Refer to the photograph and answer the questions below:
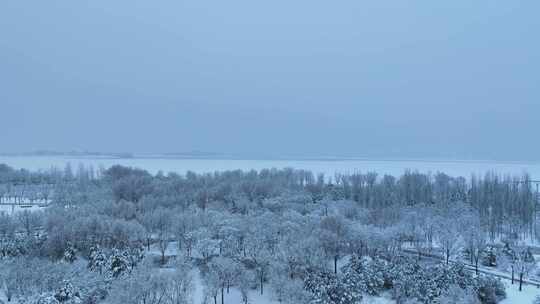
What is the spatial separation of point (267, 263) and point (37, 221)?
27.0 metres

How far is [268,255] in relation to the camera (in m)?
33.3

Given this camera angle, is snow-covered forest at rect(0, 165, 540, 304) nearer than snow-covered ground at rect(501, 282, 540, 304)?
Yes

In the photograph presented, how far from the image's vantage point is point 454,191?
70.5m

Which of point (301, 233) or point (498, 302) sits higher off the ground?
point (301, 233)

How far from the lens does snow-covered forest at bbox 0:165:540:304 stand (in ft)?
90.8

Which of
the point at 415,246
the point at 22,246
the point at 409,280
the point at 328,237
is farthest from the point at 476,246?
the point at 22,246

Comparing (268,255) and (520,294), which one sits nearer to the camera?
(520,294)

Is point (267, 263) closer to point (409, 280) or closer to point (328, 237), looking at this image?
point (328, 237)

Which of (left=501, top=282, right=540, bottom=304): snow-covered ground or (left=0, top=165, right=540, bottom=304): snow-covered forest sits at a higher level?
(left=0, top=165, right=540, bottom=304): snow-covered forest

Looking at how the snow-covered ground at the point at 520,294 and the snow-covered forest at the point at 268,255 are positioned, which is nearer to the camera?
the snow-covered forest at the point at 268,255

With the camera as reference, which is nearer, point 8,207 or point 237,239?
point 237,239

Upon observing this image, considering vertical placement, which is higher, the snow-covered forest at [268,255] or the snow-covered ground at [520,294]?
the snow-covered forest at [268,255]

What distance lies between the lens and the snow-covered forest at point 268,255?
27.7 m

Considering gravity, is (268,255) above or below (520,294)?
above
